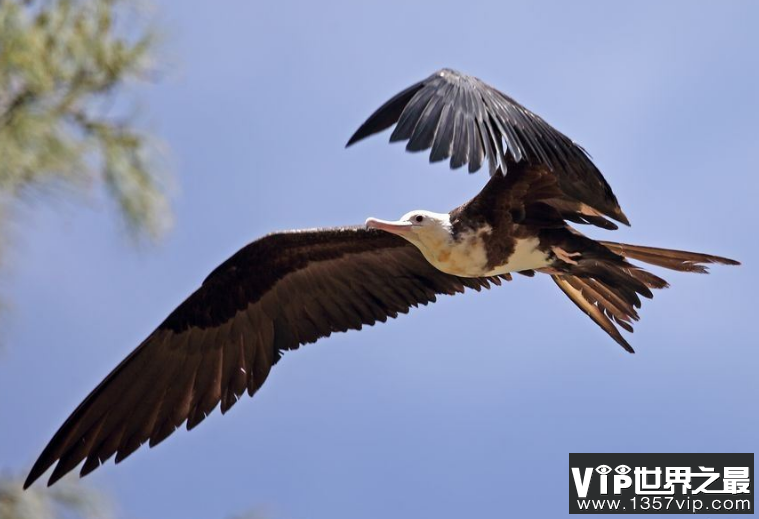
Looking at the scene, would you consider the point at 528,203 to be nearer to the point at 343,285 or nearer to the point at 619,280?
the point at 619,280

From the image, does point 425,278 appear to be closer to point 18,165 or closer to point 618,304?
point 618,304

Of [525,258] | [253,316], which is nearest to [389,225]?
[525,258]

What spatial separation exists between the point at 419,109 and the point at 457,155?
219 mm

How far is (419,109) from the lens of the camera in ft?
14.2

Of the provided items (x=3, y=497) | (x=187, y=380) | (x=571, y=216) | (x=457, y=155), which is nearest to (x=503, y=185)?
(x=571, y=216)

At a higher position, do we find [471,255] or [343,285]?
[343,285]

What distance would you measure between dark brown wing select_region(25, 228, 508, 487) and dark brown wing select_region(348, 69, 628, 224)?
1.07m

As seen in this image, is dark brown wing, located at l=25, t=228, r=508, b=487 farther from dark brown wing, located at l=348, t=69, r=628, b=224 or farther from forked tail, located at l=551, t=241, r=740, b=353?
dark brown wing, located at l=348, t=69, r=628, b=224

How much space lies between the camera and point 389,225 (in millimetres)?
5422

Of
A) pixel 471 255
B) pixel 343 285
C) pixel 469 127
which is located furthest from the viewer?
pixel 343 285

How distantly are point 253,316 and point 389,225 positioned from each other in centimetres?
81

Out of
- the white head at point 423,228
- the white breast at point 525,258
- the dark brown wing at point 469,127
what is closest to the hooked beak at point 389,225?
the white head at point 423,228

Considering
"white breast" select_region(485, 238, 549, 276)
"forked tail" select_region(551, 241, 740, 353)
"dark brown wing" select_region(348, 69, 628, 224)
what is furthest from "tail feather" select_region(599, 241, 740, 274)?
"dark brown wing" select_region(348, 69, 628, 224)

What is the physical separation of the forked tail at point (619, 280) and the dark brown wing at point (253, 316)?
1.12 feet
